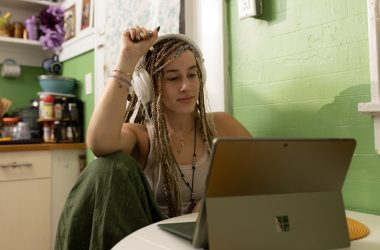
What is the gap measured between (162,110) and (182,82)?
5.2 inches

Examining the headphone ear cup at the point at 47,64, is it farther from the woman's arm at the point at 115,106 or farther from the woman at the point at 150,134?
the woman's arm at the point at 115,106

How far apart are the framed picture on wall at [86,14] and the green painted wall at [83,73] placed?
0.20 meters

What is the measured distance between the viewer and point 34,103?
2.80m

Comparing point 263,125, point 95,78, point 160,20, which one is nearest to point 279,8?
point 263,125


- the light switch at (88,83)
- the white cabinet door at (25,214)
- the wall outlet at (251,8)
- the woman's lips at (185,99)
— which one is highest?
the wall outlet at (251,8)

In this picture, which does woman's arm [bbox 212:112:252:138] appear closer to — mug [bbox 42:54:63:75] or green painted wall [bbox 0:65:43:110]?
mug [bbox 42:54:63:75]

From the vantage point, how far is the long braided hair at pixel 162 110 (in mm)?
1297

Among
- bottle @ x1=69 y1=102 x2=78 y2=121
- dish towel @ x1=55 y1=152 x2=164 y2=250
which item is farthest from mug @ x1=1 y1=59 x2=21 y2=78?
dish towel @ x1=55 y1=152 x2=164 y2=250

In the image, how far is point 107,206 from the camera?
3.15 ft

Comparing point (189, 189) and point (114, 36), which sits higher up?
point (114, 36)

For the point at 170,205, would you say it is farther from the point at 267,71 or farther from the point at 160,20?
the point at 160,20

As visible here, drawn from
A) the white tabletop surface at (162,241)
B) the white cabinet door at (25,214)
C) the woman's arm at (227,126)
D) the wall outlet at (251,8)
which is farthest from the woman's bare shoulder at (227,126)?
the white cabinet door at (25,214)

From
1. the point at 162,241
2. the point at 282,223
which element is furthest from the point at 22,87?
the point at 282,223

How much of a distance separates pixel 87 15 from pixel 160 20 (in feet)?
3.38
